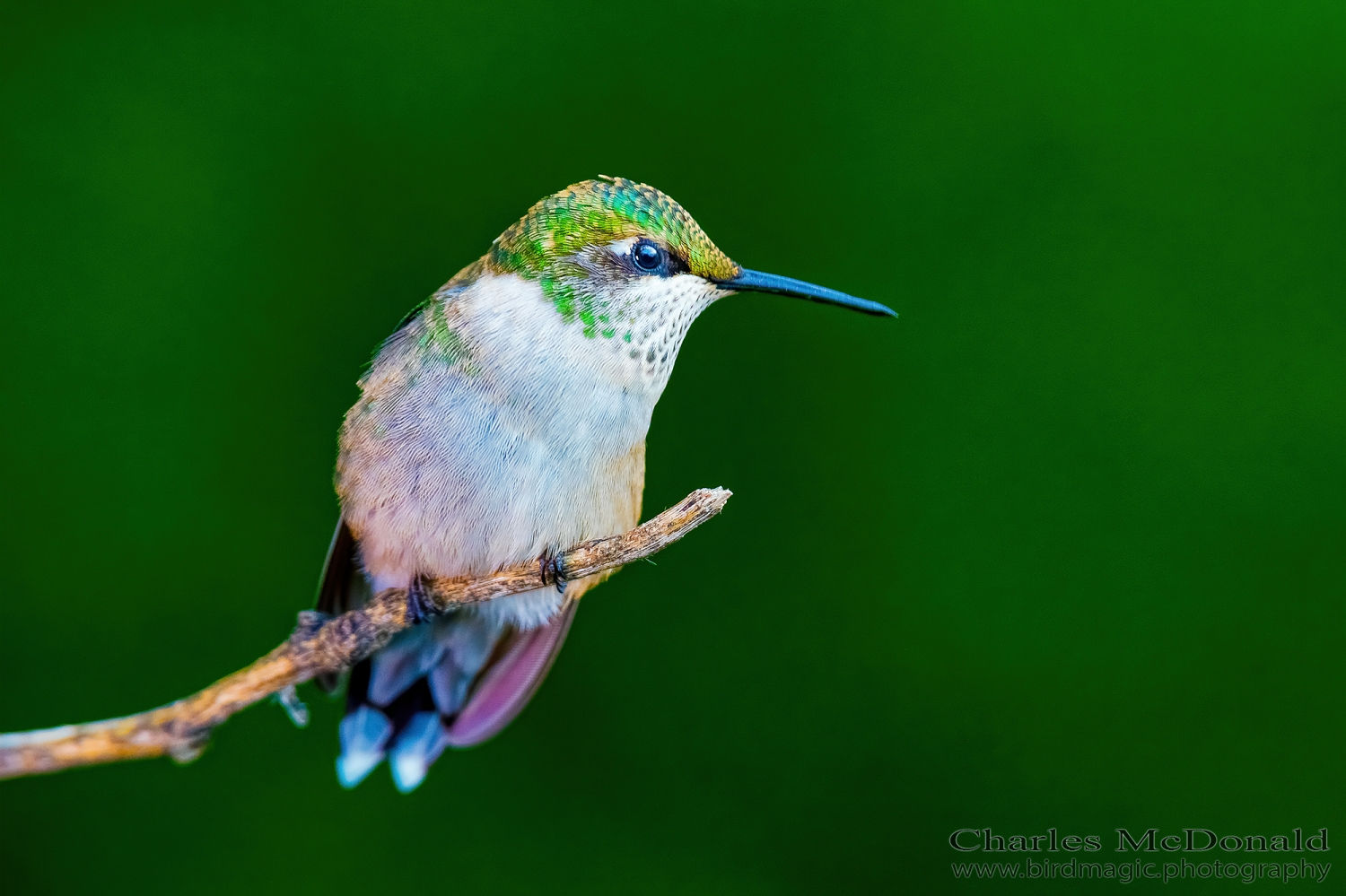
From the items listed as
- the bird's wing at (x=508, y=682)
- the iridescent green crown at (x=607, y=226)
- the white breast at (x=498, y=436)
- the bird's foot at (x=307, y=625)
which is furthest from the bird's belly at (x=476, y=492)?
the bird's wing at (x=508, y=682)

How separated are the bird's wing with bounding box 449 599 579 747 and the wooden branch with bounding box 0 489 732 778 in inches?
14.9

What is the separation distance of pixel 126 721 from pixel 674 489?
136cm

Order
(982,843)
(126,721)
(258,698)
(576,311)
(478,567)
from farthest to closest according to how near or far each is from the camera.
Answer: (982,843) → (478,567) → (576,311) → (258,698) → (126,721)

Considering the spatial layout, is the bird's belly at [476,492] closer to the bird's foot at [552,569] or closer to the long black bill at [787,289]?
the bird's foot at [552,569]

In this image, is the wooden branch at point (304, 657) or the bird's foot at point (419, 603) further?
the bird's foot at point (419, 603)

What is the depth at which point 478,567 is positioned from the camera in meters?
1.70

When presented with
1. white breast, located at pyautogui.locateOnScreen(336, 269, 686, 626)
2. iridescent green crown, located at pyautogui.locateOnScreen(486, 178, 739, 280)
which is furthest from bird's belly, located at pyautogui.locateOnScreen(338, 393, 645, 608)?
iridescent green crown, located at pyautogui.locateOnScreen(486, 178, 739, 280)

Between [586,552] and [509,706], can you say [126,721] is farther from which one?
[509,706]

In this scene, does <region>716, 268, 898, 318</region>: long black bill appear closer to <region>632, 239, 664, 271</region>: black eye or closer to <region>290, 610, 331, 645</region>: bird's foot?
<region>632, 239, 664, 271</region>: black eye

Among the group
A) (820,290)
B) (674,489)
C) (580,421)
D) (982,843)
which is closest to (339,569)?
(580,421)

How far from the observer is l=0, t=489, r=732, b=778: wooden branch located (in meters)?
1.27

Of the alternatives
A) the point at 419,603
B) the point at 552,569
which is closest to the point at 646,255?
the point at 552,569

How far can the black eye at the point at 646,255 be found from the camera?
158 centimetres

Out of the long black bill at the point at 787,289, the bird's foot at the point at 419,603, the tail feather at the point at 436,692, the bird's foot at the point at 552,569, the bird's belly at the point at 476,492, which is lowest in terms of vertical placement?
the tail feather at the point at 436,692
